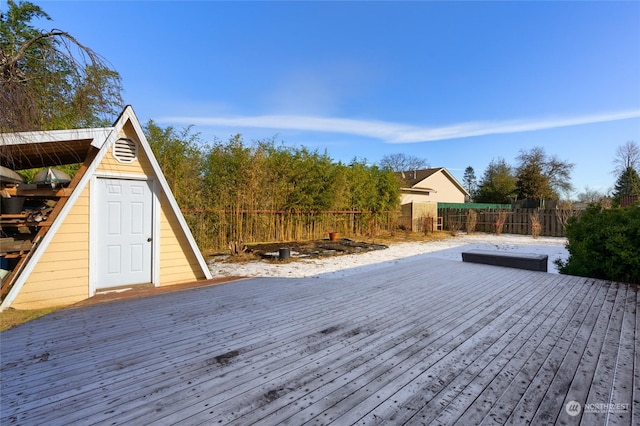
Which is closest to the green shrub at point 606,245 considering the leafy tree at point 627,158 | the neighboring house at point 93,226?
the neighboring house at point 93,226

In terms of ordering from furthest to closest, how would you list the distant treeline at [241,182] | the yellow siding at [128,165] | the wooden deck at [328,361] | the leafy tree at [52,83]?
1. the distant treeline at [241,182]
2. the yellow siding at [128,165]
3. the leafy tree at [52,83]
4. the wooden deck at [328,361]

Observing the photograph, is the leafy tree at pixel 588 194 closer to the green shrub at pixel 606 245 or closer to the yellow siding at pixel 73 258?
the green shrub at pixel 606 245

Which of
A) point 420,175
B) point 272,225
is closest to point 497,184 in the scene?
point 420,175

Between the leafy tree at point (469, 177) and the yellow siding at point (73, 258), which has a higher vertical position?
the leafy tree at point (469, 177)

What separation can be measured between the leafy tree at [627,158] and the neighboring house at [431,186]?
1213 cm

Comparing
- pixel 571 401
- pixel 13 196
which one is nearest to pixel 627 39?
pixel 571 401

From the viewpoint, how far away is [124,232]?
171 inches

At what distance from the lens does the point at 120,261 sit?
434 cm

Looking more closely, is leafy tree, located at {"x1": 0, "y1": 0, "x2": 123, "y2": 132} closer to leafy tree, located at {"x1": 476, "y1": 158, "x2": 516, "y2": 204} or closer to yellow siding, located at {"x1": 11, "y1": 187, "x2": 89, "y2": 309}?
yellow siding, located at {"x1": 11, "y1": 187, "x2": 89, "y2": 309}

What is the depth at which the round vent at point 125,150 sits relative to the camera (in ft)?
14.0

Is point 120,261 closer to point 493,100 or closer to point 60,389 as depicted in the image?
point 60,389

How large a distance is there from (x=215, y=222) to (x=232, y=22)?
513 cm

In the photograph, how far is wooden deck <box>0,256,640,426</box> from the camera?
164 centimetres

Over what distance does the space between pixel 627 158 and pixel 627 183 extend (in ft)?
6.92
